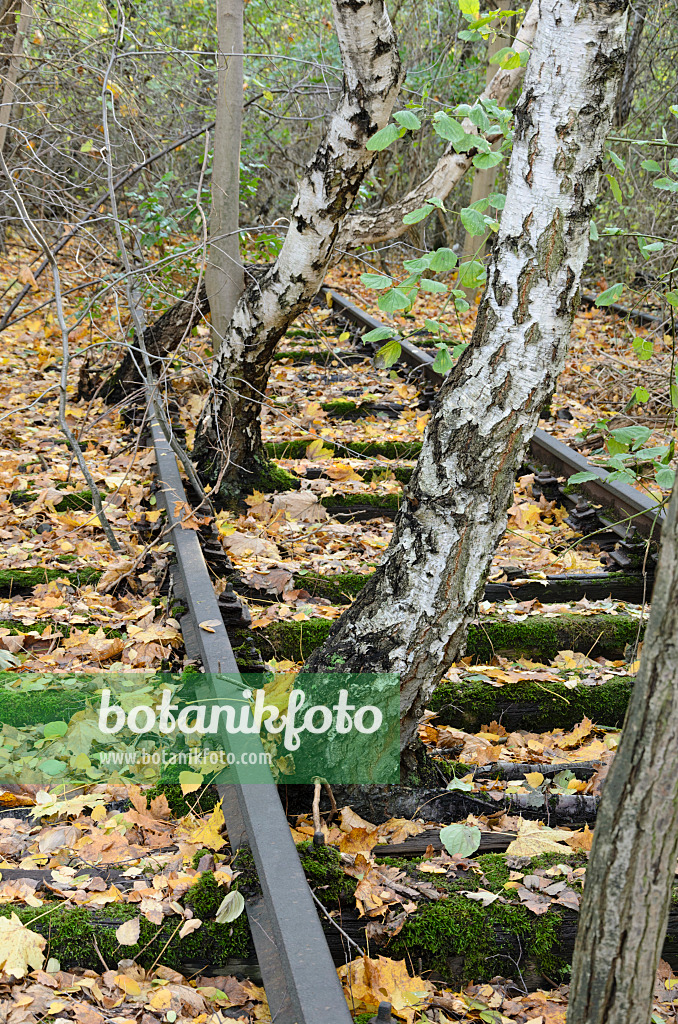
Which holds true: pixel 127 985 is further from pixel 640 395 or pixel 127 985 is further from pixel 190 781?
pixel 640 395

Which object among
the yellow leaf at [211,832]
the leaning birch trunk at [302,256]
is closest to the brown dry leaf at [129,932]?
the yellow leaf at [211,832]

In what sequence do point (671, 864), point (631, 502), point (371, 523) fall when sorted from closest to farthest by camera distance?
point (671, 864) < point (631, 502) < point (371, 523)

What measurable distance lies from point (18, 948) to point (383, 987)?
858 millimetres

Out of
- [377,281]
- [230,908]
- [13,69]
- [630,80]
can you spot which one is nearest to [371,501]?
[377,281]

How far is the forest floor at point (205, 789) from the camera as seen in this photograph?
1.99 meters

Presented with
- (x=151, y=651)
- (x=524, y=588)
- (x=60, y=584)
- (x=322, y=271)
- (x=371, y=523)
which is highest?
(x=322, y=271)

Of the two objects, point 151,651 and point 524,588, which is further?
point 524,588

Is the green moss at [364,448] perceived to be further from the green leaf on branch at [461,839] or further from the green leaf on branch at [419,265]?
the green leaf on branch at [461,839]

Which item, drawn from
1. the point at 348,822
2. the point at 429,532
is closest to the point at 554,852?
the point at 348,822

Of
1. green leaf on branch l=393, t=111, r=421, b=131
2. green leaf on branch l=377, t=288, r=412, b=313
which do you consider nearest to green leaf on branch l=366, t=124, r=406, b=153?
green leaf on branch l=393, t=111, r=421, b=131

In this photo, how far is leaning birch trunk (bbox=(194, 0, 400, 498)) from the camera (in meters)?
4.02

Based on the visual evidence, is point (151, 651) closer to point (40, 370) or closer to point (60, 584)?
point (60, 584)

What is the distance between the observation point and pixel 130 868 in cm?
222

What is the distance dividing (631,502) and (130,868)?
3.18 meters
